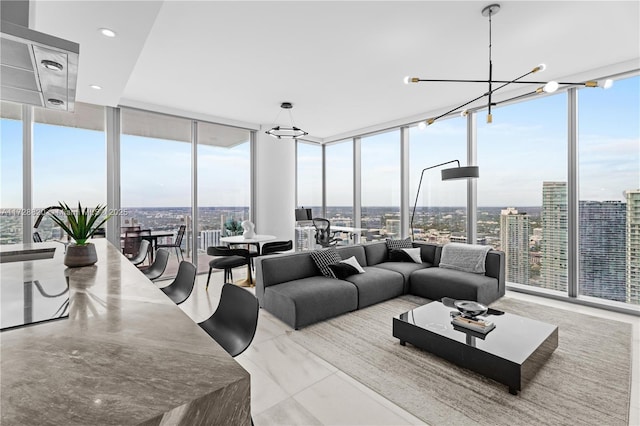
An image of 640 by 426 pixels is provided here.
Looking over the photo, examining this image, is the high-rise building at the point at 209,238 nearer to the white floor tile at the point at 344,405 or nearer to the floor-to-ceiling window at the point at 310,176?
the floor-to-ceiling window at the point at 310,176

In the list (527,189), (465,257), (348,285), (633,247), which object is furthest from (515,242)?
(348,285)

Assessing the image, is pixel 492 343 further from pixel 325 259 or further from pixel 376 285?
pixel 325 259

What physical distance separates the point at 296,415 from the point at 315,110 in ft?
15.5

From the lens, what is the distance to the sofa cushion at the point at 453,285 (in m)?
3.62

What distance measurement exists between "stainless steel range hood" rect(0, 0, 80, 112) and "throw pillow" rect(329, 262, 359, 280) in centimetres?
298

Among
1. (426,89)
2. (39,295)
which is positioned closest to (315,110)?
(426,89)

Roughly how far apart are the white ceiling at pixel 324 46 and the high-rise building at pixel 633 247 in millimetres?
1598

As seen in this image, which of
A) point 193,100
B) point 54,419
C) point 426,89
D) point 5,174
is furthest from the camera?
point 193,100

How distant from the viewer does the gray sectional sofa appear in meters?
3.25

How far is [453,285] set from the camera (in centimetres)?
375

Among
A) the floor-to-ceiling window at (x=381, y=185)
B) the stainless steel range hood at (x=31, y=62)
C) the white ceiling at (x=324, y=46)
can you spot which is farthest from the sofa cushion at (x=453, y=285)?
the stainless steel range hood at (x=31, y=62)

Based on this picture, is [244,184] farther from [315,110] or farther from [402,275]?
[402,275]

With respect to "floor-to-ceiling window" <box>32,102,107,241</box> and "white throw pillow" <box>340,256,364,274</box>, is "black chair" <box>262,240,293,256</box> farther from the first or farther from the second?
"floor-to-ceiling window" <box>32,102,107,241</box>

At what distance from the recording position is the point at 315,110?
5457 mm
